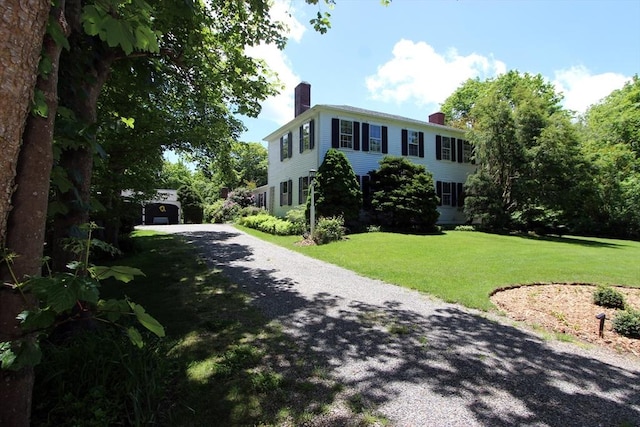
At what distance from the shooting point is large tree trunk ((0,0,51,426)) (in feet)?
4.44

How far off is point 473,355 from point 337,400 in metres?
1.85

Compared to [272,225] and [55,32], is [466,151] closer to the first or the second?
[272,225]

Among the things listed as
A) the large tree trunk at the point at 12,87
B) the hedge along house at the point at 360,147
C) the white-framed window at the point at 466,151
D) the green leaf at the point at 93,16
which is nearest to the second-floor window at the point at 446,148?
the hedge along house at the point at 360,147

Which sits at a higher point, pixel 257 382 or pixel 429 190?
pixel 429 190

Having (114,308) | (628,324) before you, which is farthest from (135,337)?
(628,324)

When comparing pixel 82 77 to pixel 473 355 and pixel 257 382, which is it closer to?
pixel 257 382

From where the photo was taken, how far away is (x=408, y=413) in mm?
2738

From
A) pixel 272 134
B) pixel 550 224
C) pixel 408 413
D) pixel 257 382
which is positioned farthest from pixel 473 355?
pixel 550 224

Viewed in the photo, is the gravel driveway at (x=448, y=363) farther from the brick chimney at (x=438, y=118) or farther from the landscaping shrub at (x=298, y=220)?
the brick chimney at (x=438, y=118)

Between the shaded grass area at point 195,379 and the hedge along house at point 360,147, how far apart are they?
44.7ft

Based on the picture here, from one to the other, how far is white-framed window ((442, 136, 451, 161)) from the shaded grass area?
1907cm

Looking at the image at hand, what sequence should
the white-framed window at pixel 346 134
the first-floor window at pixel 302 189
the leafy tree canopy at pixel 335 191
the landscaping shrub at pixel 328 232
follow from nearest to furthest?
the landscaping shrub at pixel 328 232
the leafy tree canopy at pixel 335 191
the white-framed window at pixel 346 134
the first-floor window at pixel 302 189

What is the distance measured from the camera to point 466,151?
2198 cm

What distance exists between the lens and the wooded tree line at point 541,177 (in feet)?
57.3
